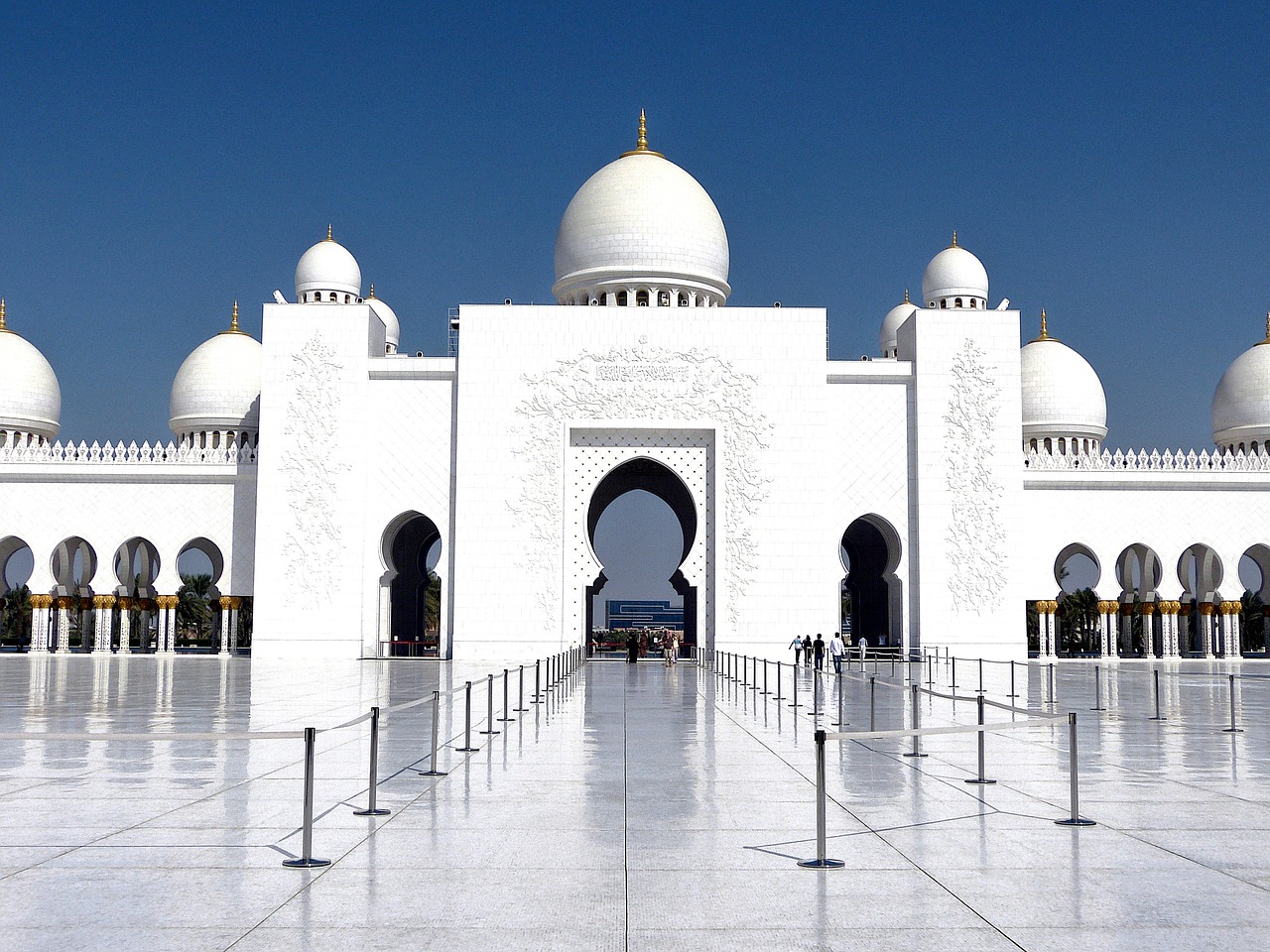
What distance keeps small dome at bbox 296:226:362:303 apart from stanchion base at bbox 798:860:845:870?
92.4 ft

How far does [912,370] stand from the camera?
27234mm

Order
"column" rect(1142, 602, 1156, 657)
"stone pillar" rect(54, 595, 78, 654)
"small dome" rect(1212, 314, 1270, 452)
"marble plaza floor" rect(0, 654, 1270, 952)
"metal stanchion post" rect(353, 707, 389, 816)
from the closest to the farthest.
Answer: "marble plaza floor" rect(0, 654, 1270, 952) → "metal stanchion post" rect(353, 707, 389, 816) → "stone pillar" rect(54, 595, 78, 654) → "column" rect(1142, 602, 1156, 657) → "small dome" rect(1212, 314, 1270, 452)

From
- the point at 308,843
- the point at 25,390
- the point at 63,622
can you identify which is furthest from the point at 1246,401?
the point at 308,843

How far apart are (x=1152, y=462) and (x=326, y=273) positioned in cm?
1983

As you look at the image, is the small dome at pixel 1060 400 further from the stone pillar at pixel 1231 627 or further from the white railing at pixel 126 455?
the white railing at pixel 126 455

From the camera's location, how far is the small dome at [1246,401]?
3153 centimetres

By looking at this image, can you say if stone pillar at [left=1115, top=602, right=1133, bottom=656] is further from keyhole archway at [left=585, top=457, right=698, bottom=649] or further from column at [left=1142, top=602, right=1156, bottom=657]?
keyhole archway at [left=585, top=457, right=698, bottom=649]

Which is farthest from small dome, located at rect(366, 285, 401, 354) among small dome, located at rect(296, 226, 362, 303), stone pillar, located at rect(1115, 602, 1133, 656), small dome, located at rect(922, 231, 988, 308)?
stone pillar, located at rect(1115, 602, 1133, 656)

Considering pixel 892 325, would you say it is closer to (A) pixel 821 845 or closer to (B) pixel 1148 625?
(B) pixel 1148 625

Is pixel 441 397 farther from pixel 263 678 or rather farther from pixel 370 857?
pixel 370 857

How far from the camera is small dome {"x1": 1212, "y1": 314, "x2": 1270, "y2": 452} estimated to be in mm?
31531

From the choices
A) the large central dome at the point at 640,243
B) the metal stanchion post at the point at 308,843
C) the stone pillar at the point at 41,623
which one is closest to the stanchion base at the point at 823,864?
the metal stanchion post at the point at 308,843

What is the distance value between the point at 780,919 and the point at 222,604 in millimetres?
25357

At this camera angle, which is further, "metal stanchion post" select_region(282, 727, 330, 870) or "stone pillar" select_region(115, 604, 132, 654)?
"stone pillar" select_region(115, 604, 132, 654)
